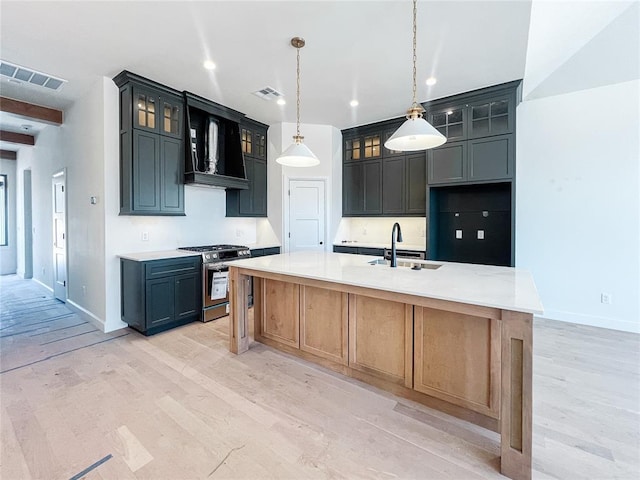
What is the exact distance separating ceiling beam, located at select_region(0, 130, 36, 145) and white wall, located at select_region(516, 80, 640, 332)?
8.37 m

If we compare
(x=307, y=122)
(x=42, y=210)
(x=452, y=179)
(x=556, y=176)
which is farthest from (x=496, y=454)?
(x=42, y=210)

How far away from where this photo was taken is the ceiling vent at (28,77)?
3184 millimetres

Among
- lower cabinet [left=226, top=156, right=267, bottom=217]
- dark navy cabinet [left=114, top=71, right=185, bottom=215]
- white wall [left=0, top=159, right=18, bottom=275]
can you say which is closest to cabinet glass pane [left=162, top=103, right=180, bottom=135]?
dark navy cabinet [left=114, top=71, right=185, bottom=215]

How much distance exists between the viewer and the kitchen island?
1561 mm

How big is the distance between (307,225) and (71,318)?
3.66m

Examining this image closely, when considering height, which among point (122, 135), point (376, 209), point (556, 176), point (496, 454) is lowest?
point (496, 454)

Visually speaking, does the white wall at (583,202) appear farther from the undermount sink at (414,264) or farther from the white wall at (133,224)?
the white wall at (133,224)

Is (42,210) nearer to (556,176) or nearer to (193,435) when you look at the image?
(193,435)

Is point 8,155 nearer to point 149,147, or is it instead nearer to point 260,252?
point 149,147

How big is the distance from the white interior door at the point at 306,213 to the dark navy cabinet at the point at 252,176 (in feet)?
1.78

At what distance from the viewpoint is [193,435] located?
1.84 meters

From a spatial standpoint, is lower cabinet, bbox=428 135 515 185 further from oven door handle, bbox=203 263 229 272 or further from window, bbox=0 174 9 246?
window, bbox=0 174 9 246

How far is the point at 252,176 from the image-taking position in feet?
16.6

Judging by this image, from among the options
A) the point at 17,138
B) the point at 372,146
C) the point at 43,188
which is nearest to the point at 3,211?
the point at 17,138
